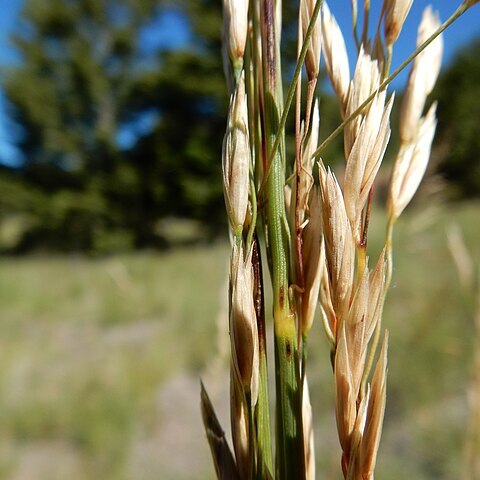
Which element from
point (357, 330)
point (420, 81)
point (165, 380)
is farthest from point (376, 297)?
point (165, 380)

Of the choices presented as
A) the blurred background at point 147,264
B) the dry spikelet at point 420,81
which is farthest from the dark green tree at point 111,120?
the dry spikelet at point 420,81

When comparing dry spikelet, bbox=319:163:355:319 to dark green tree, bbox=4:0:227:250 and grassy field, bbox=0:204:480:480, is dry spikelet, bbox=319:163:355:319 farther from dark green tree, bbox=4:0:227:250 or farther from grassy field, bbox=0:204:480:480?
dark green tree, bbox=4:0:227:250

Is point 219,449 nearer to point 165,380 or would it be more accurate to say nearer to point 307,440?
point 307,440

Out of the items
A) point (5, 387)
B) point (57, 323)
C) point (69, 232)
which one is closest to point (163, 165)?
point (69, 232)

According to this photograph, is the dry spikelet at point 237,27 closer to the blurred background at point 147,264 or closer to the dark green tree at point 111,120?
the blurred background at point 147,264

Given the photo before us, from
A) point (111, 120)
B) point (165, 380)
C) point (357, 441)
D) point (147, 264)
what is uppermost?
point (111, 120)
